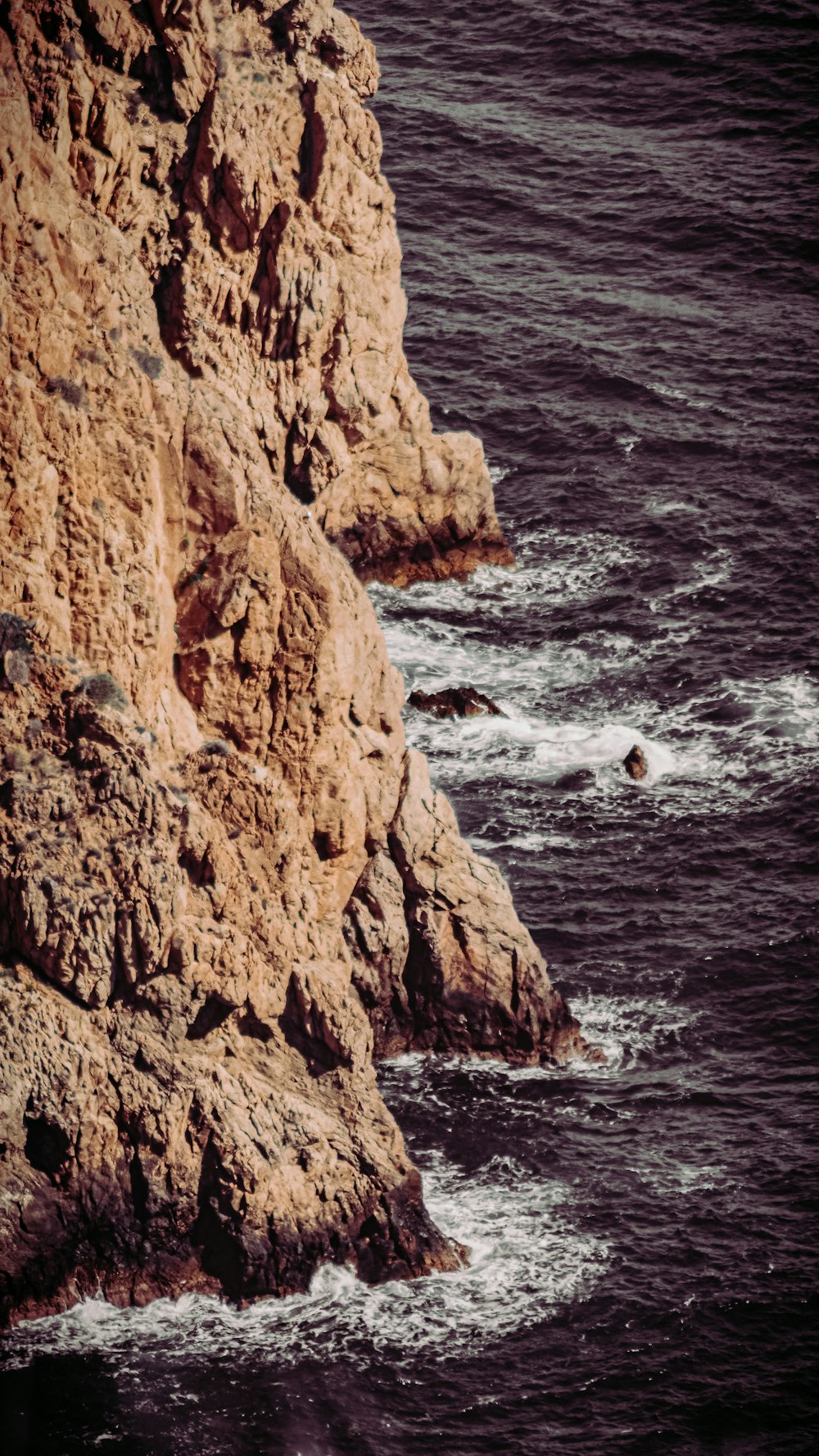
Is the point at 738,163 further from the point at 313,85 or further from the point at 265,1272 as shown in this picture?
the point at 265,1272

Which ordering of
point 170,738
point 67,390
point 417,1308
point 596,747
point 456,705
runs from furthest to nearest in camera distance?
point 456,705
point 596,747
point 417,1308
point 170,738
point 67,390

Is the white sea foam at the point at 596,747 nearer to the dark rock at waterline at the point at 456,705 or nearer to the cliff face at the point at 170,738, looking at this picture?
the dark rock at waterline at the point at 456,705

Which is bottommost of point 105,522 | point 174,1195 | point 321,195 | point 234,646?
point 174,1195

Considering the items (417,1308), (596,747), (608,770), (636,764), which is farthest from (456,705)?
(417,1308)

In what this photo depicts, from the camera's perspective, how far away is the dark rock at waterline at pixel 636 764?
3228 inches

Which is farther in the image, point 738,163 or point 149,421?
point 738,163

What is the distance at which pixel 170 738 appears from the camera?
185 ft

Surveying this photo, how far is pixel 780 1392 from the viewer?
55031mm

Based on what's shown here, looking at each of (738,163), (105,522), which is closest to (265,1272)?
(105,522)

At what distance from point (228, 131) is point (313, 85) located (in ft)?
38.0

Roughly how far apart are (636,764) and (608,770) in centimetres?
116

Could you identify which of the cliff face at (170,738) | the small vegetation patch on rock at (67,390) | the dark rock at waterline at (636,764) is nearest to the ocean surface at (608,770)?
the dark rock at waterline at (636,764)

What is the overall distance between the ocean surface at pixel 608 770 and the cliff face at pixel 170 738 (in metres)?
3.15

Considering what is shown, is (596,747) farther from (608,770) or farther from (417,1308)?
(417,1308)
